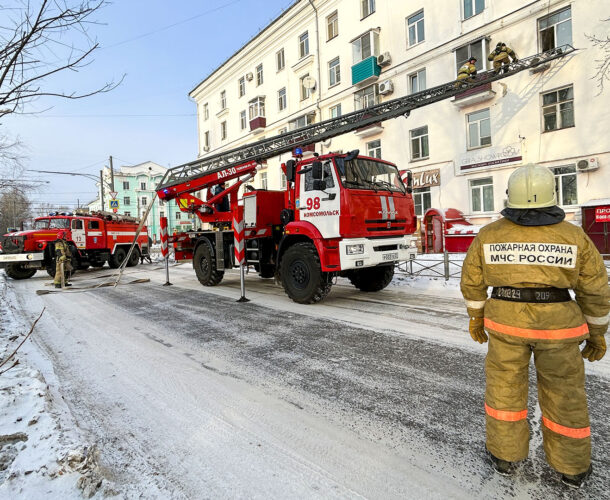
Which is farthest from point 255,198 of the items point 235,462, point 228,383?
point 235,462

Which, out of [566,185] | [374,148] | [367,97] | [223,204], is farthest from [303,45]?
[223,204]

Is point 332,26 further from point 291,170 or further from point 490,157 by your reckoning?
point 291,170

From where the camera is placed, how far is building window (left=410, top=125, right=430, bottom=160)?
19016 millimetres

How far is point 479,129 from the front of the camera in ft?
54.9

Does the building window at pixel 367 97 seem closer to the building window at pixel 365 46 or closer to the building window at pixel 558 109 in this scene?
the building window at pixel 365 46

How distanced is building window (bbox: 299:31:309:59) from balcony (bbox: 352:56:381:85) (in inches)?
232

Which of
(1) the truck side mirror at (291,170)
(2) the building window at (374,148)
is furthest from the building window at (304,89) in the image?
(1) the truck side mirror at (291,170)

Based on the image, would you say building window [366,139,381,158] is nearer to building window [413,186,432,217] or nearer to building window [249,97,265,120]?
building window [413,186,432,217]

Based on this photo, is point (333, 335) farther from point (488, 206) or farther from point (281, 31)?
point (281, 31)

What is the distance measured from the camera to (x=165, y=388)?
3.38 metres

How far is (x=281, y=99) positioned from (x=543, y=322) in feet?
94.5

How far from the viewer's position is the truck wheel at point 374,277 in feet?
26.7

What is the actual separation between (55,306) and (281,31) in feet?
85.2

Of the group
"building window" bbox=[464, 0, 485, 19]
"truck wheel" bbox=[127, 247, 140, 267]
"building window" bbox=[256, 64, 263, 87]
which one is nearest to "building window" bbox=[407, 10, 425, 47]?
"building window" bbox=[464, 0, 485, 19]
